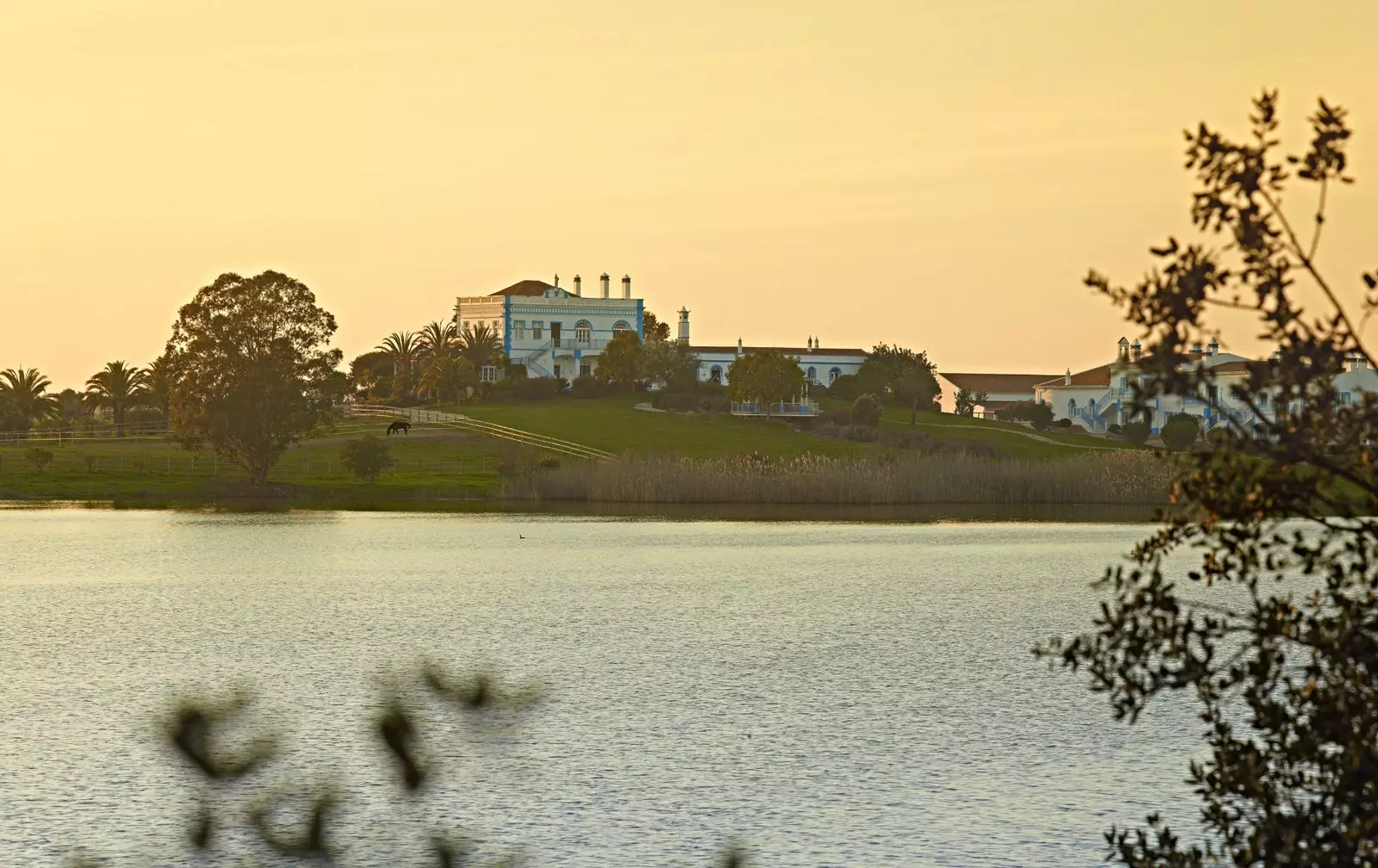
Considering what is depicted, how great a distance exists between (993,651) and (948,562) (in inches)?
755

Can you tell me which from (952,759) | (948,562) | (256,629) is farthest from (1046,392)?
(952,759)

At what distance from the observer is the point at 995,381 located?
179125 millimetres

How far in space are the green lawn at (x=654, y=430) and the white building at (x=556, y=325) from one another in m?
25.6

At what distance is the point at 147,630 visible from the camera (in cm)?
3475

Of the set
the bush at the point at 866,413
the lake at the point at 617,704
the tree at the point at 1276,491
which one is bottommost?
the lake at the point at 617,704

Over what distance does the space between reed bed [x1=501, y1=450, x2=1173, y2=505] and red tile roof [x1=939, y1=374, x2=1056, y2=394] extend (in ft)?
307

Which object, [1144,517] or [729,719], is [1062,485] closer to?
[1144,517]

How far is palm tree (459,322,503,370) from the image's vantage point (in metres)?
140

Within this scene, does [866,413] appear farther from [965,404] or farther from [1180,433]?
[965,404]

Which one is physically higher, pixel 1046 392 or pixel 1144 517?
pixel 1046 392

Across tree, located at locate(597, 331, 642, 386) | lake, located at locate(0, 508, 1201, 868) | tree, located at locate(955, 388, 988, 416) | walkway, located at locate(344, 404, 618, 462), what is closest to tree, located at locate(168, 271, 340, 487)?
walkway, located at locate(344, 404, 618, 462)

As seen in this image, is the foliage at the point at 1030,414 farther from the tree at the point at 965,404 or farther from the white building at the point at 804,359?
the white building at the point at 804,359

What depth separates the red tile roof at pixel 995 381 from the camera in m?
176

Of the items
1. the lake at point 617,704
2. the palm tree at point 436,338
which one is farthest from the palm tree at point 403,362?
the lake at point 617,704
